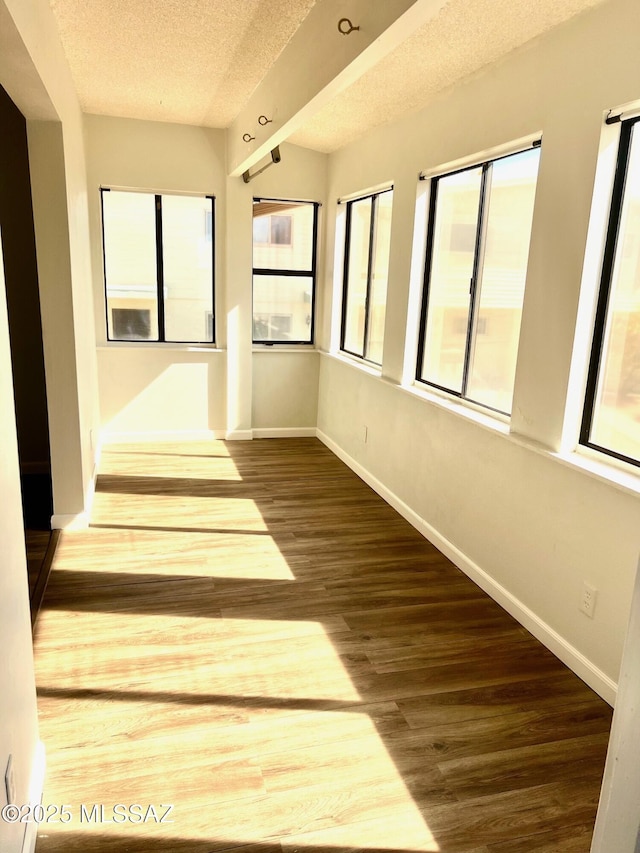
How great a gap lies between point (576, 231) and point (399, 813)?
89.3 inches

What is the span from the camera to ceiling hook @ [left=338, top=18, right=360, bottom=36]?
2.37m

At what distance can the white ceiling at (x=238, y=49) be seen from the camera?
9.06 ft

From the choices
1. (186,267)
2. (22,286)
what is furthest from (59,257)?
(186,267)

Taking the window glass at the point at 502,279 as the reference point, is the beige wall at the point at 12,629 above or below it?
below

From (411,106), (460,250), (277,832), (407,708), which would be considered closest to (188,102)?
(411,106)

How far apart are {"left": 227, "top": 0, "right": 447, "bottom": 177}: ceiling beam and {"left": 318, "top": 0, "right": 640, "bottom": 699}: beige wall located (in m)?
0.83

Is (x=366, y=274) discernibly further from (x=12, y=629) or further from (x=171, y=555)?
(x=12, y=629)

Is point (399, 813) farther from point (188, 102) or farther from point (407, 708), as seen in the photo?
point (188, 102)

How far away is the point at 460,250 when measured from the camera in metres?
3.76

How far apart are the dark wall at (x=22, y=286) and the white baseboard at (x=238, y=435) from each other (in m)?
1.68

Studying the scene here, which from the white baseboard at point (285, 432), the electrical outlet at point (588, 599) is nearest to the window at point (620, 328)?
the electrical outlet at point (588, 599)

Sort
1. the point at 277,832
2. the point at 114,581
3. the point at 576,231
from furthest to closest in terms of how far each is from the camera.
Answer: the point at 114,581 < the point at 576,231 < the point at 277,832

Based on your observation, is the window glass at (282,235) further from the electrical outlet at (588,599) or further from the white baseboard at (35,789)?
the white baseboard at (35,789)

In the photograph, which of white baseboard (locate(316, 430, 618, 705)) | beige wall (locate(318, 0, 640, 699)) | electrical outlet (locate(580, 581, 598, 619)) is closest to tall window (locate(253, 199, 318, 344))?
beige wall (locate(318, 0, 640, 699))
